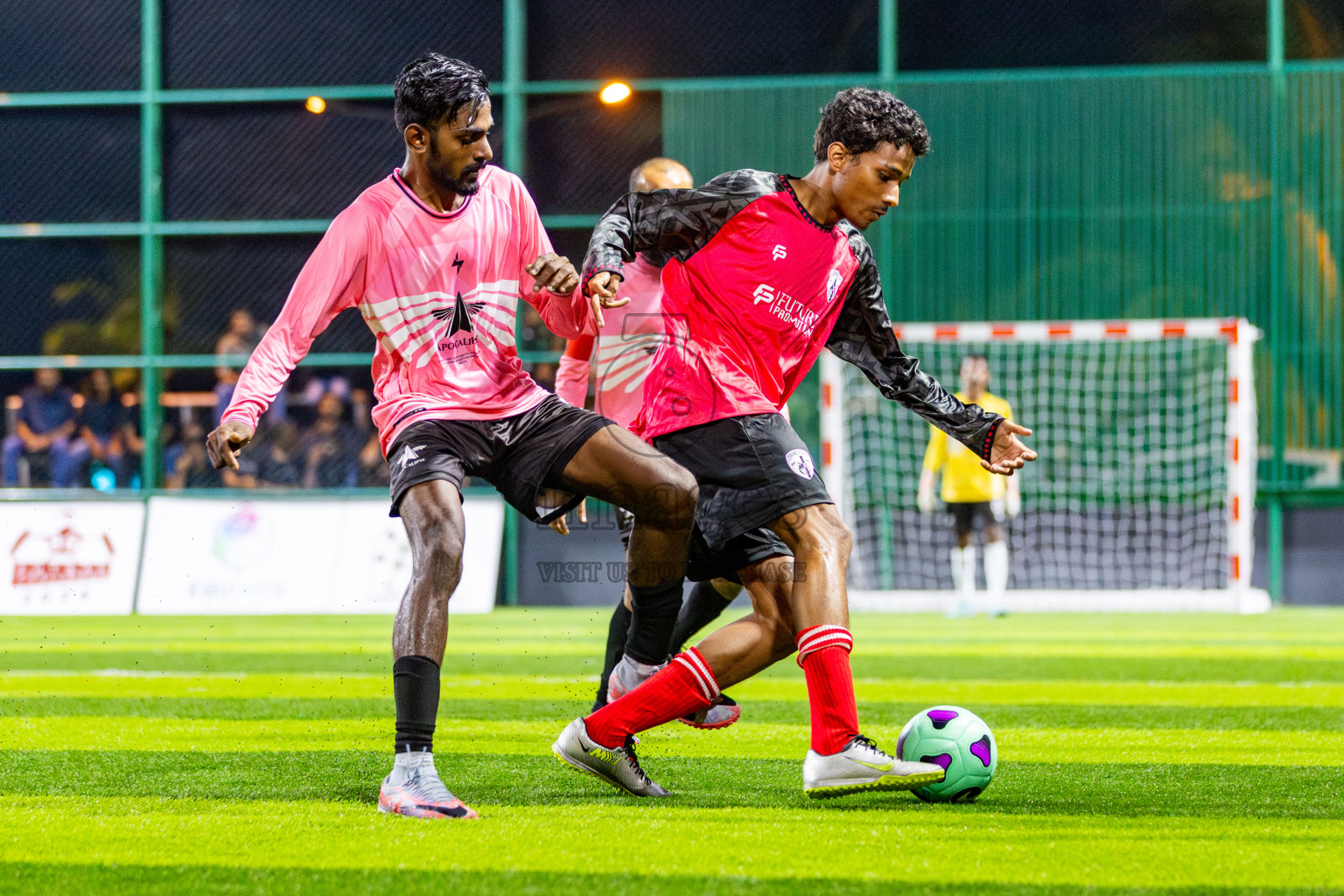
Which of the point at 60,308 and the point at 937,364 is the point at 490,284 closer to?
the point at 937,364

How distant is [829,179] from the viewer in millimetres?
4281

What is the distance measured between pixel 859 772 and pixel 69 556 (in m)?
11.6

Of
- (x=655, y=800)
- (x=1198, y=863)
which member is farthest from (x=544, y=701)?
(x=1198, y=863)

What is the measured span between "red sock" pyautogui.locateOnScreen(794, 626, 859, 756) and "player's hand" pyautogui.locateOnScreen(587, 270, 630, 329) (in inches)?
38.8

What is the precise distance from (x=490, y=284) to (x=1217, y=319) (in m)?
12.6

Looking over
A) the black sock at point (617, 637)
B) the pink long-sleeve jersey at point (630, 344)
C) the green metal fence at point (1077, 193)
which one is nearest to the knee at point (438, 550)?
the black sock at point (617, 637)

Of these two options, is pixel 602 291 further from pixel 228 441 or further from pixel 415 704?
pixel 415 704

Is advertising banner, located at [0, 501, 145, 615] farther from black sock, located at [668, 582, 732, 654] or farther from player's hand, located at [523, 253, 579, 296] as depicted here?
player's hand, located at [523, 253, 579, 296]

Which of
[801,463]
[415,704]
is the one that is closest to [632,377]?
[801,463]

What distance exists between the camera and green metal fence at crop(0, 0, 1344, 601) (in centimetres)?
1538

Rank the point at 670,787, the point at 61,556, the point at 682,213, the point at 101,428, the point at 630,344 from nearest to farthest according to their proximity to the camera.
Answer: the point at 682,213 < the point at 670,787 < the point at 630,344 < the point at 61,556 < the point at 101,428

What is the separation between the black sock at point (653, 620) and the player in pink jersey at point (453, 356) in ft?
0.03

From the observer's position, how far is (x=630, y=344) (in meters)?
6.07

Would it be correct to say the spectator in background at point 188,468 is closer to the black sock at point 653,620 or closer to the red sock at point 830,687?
the black sock at point 653,620
